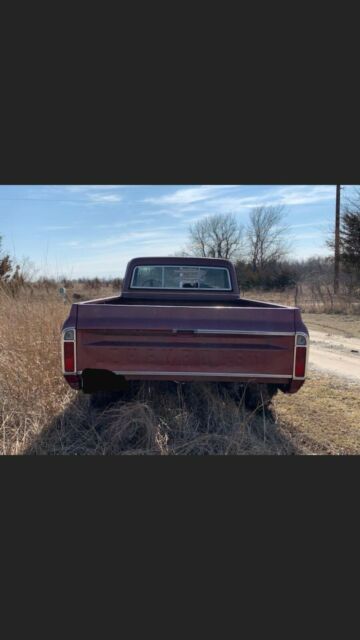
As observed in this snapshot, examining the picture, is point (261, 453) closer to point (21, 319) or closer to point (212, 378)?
point (212, 378)

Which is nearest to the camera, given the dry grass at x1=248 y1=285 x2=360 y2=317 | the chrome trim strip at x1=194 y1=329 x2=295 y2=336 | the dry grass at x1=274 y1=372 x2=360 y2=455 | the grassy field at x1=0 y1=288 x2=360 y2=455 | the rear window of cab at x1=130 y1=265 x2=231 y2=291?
the chrome trim strip at x1=194 y1=329 x2=295 y2=336

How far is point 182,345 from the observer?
3229 millimetres

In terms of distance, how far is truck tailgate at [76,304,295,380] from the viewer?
3219 mm

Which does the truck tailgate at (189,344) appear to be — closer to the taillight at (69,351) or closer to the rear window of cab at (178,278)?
the taillight at (69,351)

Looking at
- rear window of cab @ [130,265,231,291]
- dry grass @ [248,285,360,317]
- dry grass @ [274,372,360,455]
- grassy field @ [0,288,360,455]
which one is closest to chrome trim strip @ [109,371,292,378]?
grassy field @ [0,288,360,455]

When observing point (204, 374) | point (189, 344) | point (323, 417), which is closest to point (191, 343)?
point (189, 344)

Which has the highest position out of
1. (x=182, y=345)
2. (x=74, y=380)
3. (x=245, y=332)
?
(x=245, y=332)

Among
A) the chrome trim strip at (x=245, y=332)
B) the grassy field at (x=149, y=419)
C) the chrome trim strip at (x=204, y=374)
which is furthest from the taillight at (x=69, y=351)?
the chrome trim strip at (x=245, y=332)

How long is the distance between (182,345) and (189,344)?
62mm

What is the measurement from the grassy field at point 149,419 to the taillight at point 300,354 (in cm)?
88

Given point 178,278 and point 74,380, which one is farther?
point 178,278

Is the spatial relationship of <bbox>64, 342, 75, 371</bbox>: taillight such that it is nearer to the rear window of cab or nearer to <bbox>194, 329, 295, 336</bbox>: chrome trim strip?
<bbox>194, 329, 295, 336</bbox>: chrome trim strip

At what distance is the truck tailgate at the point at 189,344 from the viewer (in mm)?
3219

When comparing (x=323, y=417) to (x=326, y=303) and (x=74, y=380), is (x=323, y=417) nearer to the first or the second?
(x=74, y=380)
